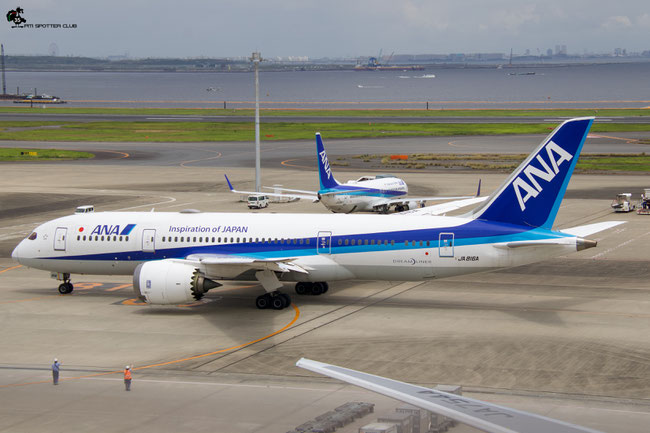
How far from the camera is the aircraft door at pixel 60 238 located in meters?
45.2

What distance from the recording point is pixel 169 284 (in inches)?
1586

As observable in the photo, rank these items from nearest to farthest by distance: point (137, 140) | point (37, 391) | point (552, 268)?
point (37, 391), point (552, 268), point (137, 140)

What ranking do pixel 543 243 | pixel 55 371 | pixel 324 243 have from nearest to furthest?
pixel 55 371, pixel 543 243, pixel 324 243

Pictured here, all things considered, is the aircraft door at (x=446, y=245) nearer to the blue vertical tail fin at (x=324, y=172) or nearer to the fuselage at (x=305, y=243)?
the fuselage at (x=305, y=243)

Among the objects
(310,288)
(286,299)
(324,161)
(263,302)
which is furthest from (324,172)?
→ (286,299)

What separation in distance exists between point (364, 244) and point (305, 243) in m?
3.04

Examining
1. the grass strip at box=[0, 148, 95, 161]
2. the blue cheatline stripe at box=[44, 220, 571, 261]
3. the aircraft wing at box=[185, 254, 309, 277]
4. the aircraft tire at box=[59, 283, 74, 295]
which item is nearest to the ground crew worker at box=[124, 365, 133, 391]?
the aircraft wing at box=[185, 254, 309, 277]

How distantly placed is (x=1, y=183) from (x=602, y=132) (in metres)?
99.8

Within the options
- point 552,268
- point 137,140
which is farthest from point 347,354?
point 137,140

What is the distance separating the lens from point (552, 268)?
52375mm

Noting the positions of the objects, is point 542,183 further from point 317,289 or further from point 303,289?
point 303,289

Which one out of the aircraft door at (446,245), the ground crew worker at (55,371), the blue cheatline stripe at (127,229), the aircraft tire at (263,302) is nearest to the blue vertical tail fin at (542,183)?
the aircraft door at (446,245)

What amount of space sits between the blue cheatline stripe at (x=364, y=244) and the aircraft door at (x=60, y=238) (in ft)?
1.82

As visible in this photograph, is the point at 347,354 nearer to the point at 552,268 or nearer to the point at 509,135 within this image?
the point at 552,268
